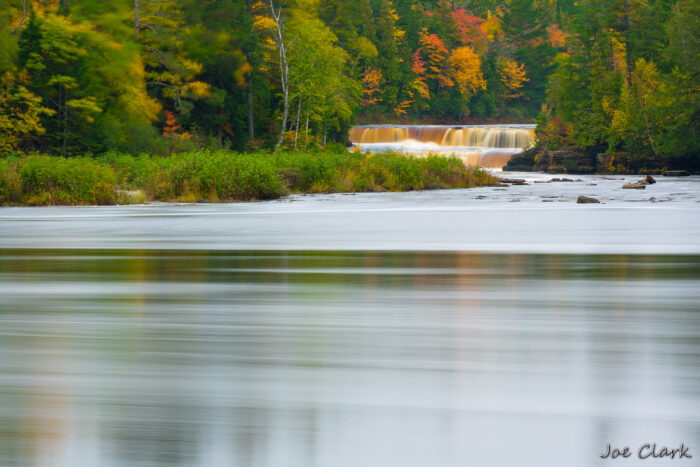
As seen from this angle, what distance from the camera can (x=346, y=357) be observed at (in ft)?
17.9

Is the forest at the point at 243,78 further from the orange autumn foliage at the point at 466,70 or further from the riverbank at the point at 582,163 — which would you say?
the orange autumn foliage at the point at 466,70

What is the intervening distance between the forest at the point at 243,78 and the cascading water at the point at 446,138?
4.04m

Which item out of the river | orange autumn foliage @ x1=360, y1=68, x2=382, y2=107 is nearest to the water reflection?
the river

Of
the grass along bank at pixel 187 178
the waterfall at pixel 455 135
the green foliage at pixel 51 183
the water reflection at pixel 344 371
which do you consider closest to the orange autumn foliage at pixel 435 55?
the waterfall at pixel 455 135

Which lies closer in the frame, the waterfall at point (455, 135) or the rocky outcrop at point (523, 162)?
the rocky outcrop at point (523, 162)

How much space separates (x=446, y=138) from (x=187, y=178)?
49701 mm

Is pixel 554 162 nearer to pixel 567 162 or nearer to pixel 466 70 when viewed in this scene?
pixel 567 162

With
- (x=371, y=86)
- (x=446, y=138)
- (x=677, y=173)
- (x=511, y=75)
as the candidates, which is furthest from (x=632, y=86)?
(x=511, y=75)

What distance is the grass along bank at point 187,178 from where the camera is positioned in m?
27.5

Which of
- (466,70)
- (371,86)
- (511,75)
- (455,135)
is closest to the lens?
(455,135)

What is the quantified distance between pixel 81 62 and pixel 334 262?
1355 inches

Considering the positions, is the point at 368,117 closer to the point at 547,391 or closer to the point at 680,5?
the point at 680,5

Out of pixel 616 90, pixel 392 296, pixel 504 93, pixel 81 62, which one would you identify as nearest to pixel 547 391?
pixel 392 296

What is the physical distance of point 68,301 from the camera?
8.05 m
